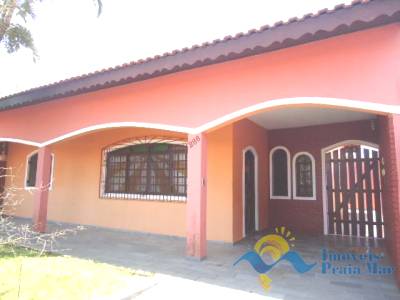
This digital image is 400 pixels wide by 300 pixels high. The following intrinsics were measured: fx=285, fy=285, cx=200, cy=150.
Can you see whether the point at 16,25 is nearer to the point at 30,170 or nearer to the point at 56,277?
the point at 30,170

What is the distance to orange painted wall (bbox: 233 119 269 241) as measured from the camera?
7340mm

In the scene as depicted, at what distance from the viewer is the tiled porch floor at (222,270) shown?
4070 mm

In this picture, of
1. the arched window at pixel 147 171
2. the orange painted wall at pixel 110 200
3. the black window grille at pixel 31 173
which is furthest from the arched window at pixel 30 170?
→ the arched window at pixel 147 171

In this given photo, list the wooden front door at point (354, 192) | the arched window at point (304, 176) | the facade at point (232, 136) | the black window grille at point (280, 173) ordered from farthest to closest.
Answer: the black window grille at point (280, 173) → the arched window at point (304, 176) → the wooden front door at point (354, 192) → the facade at point (232, 136)

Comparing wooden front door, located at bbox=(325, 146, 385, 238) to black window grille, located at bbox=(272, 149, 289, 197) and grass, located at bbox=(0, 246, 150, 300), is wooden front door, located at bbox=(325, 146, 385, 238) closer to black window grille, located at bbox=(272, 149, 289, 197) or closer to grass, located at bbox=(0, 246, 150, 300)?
black window grille, located at bbox=(272, 149, 289, 197)

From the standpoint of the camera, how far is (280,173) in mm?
9672

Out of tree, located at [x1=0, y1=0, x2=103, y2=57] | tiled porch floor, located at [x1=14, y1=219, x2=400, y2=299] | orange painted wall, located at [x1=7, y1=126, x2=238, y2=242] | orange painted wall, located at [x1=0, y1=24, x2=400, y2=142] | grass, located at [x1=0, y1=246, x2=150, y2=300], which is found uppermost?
tree, located at [x1=0, y1=0, x2=103, y2=57]

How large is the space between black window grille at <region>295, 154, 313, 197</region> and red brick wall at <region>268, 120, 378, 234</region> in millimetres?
212

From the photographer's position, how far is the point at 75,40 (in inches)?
376

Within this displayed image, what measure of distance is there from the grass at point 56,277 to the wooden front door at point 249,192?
4256 mm

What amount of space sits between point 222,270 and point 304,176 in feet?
17.7

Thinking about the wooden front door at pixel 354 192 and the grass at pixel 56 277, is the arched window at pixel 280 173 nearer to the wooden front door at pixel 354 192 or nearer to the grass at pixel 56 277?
the wooden front door at pixel 354 192
